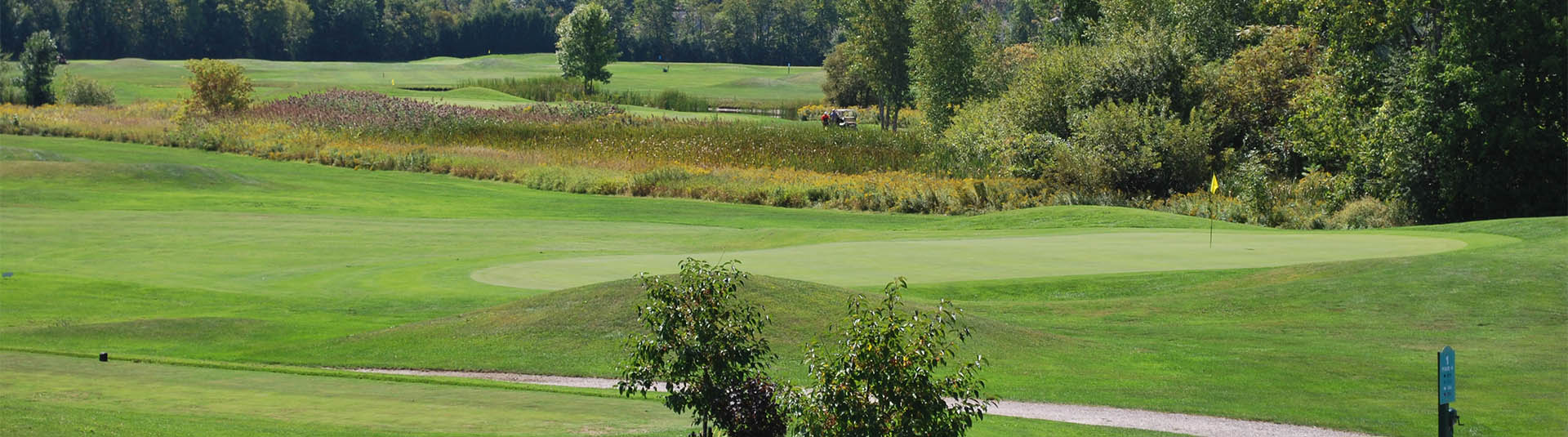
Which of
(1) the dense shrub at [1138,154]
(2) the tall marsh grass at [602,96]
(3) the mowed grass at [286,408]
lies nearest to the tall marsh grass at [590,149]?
(1) the dense shrub at [1138,154]

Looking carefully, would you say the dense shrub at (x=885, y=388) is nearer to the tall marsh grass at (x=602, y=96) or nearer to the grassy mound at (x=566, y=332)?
the grassy mound at (x=566, y=332)

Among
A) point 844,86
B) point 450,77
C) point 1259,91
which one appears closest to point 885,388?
point 1259,91

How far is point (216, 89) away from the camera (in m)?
64.1

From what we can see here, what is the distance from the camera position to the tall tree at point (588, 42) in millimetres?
96500

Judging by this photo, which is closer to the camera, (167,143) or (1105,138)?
(1105,138)

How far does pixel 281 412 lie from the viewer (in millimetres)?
11008

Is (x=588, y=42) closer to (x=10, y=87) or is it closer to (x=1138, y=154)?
(x=10, y=87)

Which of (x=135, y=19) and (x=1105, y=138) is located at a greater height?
(x=135, y=19)

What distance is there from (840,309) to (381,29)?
13718cm

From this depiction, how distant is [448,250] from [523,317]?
10.1 meters

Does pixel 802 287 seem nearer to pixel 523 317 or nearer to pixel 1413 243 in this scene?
pixel 523 317

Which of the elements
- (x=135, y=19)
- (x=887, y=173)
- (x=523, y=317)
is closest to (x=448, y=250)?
(x=523, y=317)

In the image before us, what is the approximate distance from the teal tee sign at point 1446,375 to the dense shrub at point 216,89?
62672 millimetres

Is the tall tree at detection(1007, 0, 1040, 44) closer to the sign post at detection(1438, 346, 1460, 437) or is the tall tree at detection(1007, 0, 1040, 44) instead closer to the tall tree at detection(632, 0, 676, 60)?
the tall tree at detection(632, 0, 676, 60)
